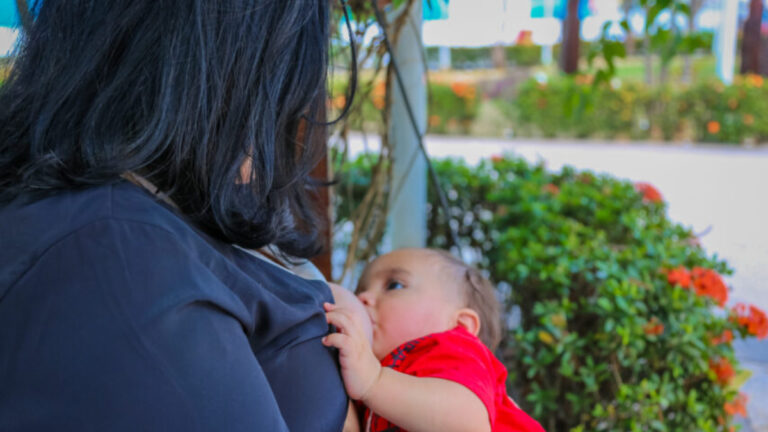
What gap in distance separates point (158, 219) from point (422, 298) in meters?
0.84

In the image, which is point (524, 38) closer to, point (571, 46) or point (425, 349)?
point (571, 46)

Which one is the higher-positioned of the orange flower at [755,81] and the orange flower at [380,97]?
the orange flower at [380,97]

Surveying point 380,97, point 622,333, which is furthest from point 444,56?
point 622,333

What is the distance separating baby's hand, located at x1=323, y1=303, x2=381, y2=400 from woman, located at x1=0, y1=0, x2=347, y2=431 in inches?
0.9

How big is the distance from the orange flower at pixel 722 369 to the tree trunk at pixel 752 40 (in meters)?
17.0

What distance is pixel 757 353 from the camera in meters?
4.09

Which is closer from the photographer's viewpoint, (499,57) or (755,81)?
(755,81)

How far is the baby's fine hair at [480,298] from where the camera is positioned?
1.61 meters

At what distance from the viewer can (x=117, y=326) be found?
70cm

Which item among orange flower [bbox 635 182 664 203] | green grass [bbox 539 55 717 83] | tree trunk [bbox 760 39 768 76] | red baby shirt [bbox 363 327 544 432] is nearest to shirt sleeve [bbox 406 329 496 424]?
red baby shirt [bbox 363 327 544 432]

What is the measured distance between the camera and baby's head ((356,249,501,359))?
1.50 metres

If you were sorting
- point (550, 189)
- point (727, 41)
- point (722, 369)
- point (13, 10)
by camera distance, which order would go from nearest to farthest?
point (13, 10), point (722, 369), point (550, 189), point (727, 41)

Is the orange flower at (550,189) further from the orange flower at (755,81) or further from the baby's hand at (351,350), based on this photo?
the orange flower at (755,81)

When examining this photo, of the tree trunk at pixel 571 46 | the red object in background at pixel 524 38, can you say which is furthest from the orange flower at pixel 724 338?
the red object in background at pixel 524 38
